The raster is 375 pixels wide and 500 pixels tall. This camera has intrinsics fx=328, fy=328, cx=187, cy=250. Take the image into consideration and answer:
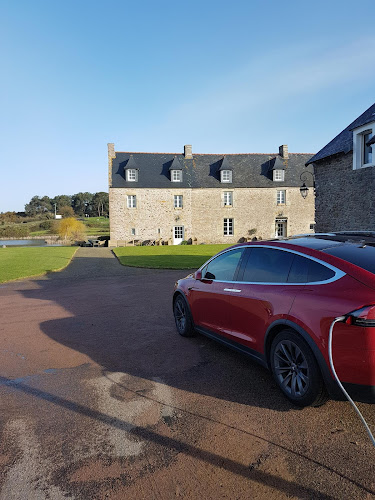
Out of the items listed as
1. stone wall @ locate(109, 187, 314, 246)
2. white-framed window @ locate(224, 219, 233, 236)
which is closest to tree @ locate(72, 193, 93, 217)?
stone wall @ locate(109, 187, 314, 246)

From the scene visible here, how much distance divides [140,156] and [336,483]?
41518 mm

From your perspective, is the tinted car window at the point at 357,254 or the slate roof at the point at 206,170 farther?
the slate roof at the point at 206,170

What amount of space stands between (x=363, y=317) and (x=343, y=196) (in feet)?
49.3

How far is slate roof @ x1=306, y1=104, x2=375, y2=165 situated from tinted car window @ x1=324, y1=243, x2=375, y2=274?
13.2 meters

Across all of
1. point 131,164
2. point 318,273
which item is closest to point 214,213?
point 131,164

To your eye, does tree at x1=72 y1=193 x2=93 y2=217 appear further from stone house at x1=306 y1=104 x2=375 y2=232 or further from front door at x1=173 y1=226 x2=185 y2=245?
stone house at x1=306 y1=104 x2=375 y2=232

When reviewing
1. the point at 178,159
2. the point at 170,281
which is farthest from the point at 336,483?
the point at 178,159

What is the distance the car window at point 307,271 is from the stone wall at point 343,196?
12.7 metres

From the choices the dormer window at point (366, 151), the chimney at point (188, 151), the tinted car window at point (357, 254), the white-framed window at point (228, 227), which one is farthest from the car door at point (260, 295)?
the chimney at point (188, 151)

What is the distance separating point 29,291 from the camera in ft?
35.8

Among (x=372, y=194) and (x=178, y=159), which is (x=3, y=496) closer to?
(x=372, y=194)

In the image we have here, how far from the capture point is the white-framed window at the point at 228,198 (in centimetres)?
4028

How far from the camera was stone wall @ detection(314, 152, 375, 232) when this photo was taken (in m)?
14.6

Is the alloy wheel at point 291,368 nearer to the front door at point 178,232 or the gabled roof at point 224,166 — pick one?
the front door at point 178,232
